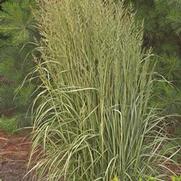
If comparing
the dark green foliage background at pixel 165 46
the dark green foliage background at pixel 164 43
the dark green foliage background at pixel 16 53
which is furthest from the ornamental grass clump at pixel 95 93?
the dark green foliage background at pixel 16 53

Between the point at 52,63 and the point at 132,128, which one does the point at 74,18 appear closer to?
the point at 52,63

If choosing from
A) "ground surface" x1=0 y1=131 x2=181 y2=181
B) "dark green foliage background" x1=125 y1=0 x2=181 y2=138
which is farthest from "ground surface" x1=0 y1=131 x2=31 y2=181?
"dark green foliage background" x1=125 y1=0 x2=181 y2=138

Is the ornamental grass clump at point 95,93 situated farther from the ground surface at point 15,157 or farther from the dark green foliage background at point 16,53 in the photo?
the dark green foliage background at point 16,53

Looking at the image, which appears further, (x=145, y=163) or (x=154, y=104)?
(x=154, y=104)

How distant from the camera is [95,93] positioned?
4383 mm

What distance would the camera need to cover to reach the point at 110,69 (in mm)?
4367

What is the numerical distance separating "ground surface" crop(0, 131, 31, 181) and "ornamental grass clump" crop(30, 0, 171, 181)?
3.06ft

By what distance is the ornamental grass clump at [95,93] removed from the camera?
4.31m

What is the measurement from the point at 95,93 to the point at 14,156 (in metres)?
1.87

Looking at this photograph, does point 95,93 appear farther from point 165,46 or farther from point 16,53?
point 16,53

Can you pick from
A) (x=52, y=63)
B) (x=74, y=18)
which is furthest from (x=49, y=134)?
(x=74, y=18)

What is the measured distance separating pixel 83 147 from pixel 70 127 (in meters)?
0.25

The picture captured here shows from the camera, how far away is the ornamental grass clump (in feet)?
14.1

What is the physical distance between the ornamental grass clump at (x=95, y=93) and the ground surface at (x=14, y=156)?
933 millimetres
